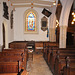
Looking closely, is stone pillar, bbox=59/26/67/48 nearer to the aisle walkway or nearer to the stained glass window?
the aisle walkway

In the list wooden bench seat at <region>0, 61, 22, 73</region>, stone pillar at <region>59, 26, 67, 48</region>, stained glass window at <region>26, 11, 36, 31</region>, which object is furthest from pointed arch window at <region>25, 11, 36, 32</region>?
wooden bench seat at <region>0, 61, 22, 73</region>

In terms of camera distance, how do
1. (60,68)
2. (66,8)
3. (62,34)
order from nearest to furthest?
(60,68), (66,8), (62,34)

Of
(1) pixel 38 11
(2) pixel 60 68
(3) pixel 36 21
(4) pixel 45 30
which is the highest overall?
(1) pixel 38 11

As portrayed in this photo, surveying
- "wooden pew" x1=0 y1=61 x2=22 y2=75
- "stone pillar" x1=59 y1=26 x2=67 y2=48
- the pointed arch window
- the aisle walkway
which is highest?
the pointed arch window

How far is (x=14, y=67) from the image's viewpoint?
3.88m

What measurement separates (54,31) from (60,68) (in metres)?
9.25

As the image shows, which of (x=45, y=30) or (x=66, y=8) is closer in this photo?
(x=66, y=8)

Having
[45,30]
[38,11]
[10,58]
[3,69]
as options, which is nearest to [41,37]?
[45,30]

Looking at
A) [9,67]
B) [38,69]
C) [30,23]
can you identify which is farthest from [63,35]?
[30,23]

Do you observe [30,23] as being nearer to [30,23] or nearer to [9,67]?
[30,23]

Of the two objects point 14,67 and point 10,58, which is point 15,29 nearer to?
point 10,58

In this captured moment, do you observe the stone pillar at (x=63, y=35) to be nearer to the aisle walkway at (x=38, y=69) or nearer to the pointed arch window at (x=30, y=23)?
the aisle walkway at (x=38, y=69)

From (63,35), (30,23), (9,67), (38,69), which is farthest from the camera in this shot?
(30,23)

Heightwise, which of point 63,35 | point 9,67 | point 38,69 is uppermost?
point 63,35
